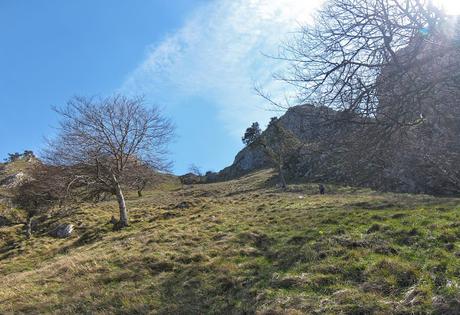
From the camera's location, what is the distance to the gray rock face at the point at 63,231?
1029 inches

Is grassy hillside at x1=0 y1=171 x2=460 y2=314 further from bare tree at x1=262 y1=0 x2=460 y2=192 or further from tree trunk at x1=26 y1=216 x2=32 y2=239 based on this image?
tree trunk at x1=26 y1=216 x2=32 y2=239

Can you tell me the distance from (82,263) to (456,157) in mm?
12622

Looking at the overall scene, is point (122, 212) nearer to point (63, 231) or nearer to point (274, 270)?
point (63, 231)

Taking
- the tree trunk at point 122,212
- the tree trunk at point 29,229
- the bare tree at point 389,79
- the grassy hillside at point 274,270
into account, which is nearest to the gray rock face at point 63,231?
the tree trunk at point 29,229

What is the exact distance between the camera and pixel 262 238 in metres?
14.7

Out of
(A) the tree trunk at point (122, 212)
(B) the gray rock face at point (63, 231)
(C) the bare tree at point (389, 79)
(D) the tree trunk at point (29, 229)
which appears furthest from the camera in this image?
(D) the tree trunk at point (29, 229)

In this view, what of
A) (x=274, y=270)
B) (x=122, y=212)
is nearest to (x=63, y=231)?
(x=122, y=212)

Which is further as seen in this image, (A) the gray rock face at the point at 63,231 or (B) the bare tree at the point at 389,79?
(A) the gray rock face at the point at 63,231

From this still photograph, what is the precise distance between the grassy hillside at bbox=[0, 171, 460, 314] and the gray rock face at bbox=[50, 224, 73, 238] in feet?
21.9

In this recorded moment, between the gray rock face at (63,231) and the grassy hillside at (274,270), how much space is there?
21.9ft

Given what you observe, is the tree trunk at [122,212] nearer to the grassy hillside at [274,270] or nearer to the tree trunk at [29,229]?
the grassy hillside at [274,270]

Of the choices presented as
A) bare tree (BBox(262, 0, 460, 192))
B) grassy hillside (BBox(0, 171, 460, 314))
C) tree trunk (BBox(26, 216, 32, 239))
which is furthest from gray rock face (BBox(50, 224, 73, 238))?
bare tree (BBox(262, 0, 460, 192))

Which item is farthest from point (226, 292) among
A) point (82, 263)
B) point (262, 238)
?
point (82, 263)

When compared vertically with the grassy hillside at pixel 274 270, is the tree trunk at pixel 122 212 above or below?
above
